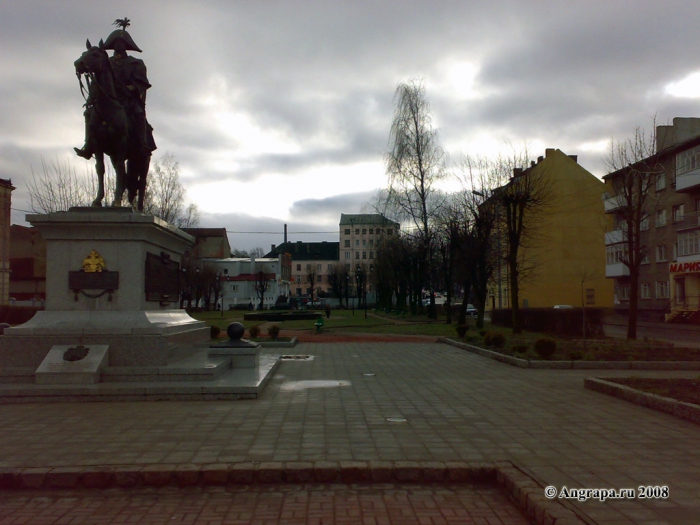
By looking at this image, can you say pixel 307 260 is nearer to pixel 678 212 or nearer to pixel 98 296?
pixel 678 212

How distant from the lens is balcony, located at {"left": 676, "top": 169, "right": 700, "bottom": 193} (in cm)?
4054

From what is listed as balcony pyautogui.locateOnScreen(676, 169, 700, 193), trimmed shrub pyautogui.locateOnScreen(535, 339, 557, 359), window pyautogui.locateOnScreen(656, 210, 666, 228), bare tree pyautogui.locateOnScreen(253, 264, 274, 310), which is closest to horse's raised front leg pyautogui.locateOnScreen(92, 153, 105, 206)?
trimmed shrub pyautogui.locateOnScreen(535, 339, 557, 359)

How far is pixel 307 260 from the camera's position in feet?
452

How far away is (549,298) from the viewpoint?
2159 inches

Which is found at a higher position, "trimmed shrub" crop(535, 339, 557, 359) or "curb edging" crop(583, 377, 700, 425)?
"trimmed shrub" crop(535, 339, 557, 359)

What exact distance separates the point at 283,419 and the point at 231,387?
5.99 ft

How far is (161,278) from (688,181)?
40.8 metres

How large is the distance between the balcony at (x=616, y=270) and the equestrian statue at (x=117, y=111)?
44.7 metres

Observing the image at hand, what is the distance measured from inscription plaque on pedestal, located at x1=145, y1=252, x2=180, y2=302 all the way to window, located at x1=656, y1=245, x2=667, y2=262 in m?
43.8

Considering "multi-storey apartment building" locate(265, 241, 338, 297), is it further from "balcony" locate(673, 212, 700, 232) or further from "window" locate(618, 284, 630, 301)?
"balcony" locate(673, 212, 700, 232)

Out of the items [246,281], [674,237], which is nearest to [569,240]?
[674,237]

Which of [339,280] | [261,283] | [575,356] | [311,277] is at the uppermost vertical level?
[311,277]

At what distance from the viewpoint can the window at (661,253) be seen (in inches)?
1835

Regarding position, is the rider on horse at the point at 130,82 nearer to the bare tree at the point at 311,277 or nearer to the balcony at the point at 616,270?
the balcony at the point at 616,270
